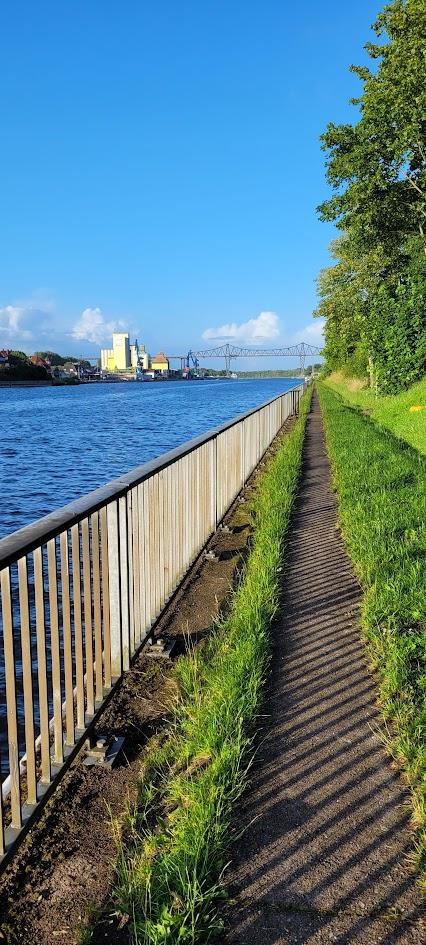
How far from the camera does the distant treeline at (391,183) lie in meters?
22.1

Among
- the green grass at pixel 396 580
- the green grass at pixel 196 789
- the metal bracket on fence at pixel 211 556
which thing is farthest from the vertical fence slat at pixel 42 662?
the metal bracket on fence at pixel 211 556

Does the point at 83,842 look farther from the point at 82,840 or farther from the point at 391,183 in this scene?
the point at 391,183

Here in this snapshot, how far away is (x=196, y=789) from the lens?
2.79 meters

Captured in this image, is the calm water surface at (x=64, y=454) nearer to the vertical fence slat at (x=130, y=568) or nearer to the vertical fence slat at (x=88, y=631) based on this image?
the vertical fence slat at (x=130, y=568)

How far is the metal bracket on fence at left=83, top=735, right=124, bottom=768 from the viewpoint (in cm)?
327

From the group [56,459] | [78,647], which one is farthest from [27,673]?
[56,459]

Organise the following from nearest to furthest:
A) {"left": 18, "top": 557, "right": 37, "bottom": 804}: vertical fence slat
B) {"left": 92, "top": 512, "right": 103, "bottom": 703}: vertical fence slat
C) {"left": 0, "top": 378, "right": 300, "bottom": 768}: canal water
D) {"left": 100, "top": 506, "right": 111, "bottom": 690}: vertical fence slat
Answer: {"left": 18, "top": 557, "right": 37, "bottom": 804}: vertical fence slat
{"left": 92, "top": 512, "right": 103, "bottom": 703}: vertical fence slat
{"left": 100, "top": 506, "right": 111, "bottom": 690}: vertical fence slat
{"left": 0, "top": 378, "right": 300, "bottom": 768}: canal water

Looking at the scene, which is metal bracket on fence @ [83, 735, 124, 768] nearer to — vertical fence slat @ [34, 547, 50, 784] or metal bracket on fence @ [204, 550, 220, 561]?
vertical fence slat @ [34, 547, 50, 784]

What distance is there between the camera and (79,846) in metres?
2.69

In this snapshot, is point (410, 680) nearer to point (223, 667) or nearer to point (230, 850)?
point (223, 667)

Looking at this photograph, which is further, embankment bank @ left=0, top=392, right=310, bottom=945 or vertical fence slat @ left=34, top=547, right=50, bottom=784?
vertical fence slat @ left=34, top=547, right=50, bottom=784

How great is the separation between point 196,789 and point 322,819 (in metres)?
0.53

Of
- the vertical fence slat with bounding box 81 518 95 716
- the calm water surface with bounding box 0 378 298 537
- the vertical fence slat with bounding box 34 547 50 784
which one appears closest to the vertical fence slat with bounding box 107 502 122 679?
the vertical fence slat with bounding box 81 518 95 716

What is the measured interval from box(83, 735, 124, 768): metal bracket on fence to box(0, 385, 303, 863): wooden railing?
11cm
